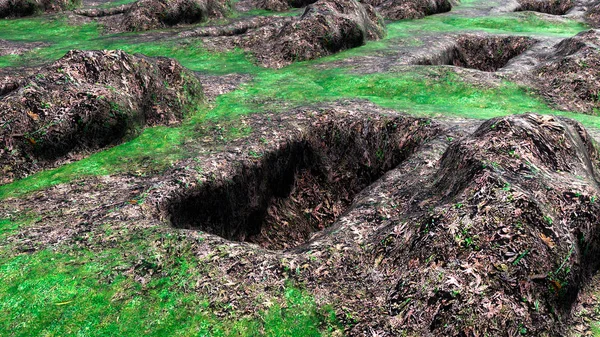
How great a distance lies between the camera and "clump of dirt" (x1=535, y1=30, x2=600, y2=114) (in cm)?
1636

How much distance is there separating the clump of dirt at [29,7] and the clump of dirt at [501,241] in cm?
3032

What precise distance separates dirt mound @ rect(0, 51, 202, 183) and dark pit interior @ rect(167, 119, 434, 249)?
4023 mm

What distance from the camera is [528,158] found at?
24.7 ft

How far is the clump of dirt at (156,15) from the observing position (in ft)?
87.8

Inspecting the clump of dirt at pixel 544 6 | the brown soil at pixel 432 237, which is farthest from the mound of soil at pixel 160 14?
the clump of dirt at pixel 544 6

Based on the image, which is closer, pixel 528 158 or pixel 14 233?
pixel 528 158

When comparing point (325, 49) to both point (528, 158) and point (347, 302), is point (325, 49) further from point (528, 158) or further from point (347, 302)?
point (347, 302)

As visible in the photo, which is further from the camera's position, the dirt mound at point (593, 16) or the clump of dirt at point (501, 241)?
the dirt mound at point (593, 16)

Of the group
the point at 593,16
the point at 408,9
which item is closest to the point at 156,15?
the point at 408,9

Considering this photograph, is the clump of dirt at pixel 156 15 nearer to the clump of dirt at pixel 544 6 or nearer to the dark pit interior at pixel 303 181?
the dark pit interior at pixel 303 181

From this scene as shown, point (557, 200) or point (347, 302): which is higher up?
point (557, 200)

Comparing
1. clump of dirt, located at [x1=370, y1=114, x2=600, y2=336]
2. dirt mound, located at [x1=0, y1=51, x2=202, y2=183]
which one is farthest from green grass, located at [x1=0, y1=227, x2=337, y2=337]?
dirt mound, located at [x1=0, y1=51, x2=202, y2=183]

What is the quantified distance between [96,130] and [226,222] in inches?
177

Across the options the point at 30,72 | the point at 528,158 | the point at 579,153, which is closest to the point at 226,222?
the point at 528,158
